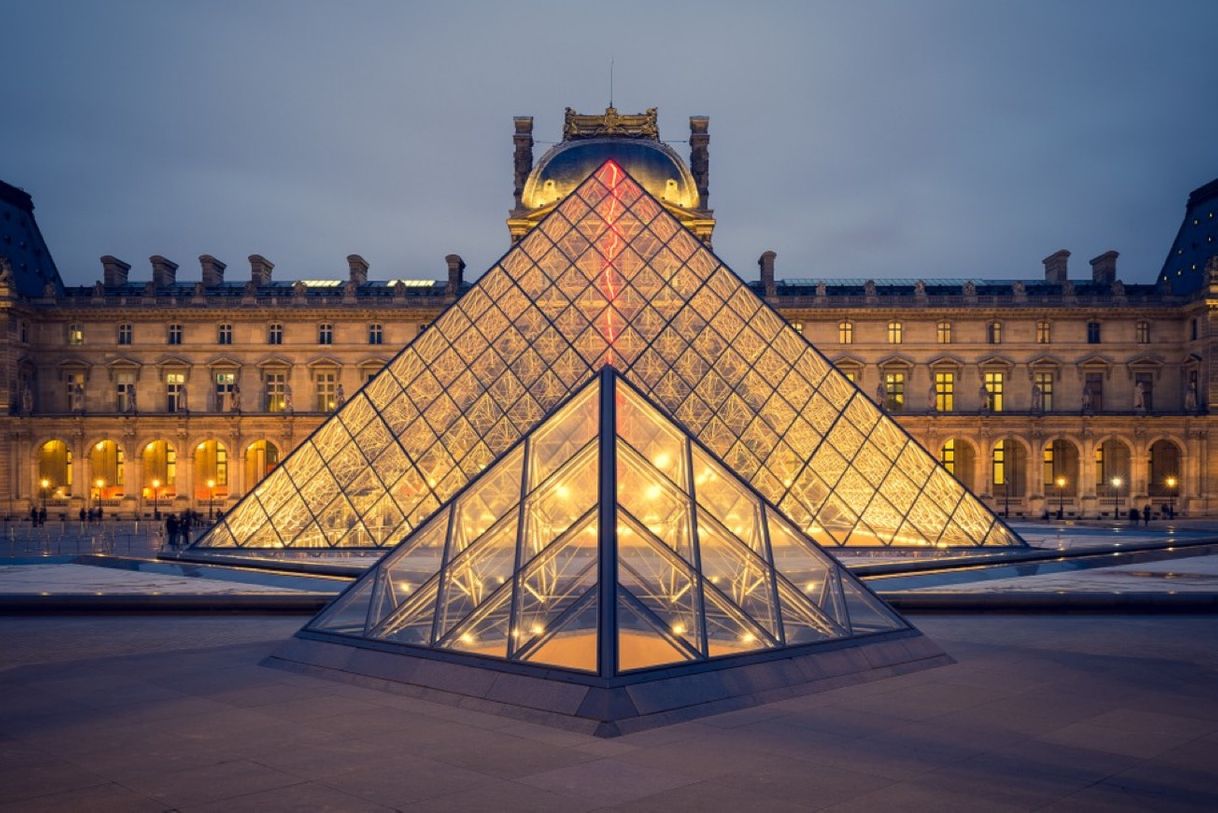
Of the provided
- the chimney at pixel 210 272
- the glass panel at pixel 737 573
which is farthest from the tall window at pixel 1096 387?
the glass panel at pixel 737 573

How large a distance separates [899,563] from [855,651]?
9.56 meters

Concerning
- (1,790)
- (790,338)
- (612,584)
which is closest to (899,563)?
(790,338)

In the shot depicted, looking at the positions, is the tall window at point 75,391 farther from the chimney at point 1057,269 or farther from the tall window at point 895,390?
the chimney at point 1057,269

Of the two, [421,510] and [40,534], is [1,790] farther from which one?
[40,534]

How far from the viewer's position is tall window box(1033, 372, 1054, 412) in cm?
4775

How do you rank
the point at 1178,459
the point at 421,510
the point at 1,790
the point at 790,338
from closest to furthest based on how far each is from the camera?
the point at 1,790, the point at 421,510, the point at 790,338, the point at 1178,459

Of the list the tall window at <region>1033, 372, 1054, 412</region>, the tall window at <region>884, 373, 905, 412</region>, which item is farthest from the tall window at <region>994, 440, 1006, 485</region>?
the tall window at <region>884, 373, 905, 412</region>

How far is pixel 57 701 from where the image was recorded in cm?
825

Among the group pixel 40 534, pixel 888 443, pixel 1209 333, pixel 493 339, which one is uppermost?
pixel 1209 333

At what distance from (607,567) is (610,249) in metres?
16.1

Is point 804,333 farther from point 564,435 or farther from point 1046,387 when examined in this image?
point 564,435

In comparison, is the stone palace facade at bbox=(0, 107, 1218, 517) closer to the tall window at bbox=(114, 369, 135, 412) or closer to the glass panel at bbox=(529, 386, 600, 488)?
the tall window at bbox=(114, 369, 135, 412)

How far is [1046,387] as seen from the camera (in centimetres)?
4791

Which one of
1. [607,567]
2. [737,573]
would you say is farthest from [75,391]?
[607,567]
